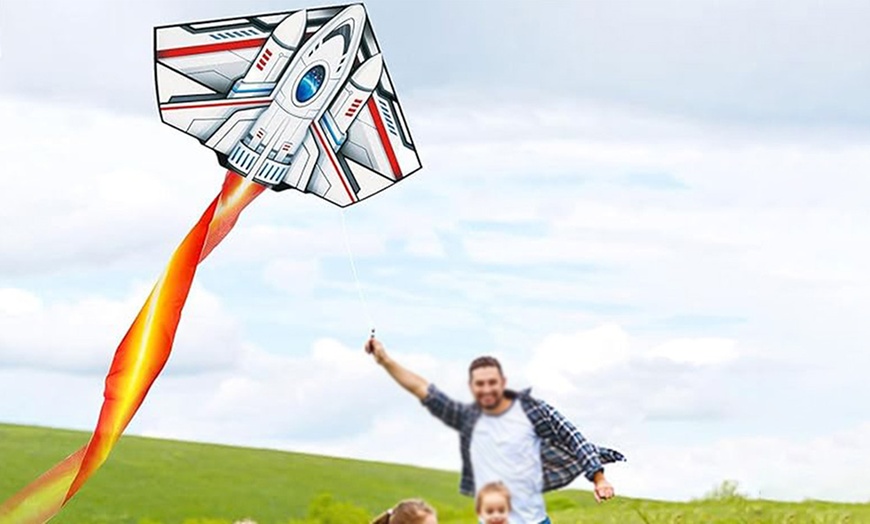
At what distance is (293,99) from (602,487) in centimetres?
363

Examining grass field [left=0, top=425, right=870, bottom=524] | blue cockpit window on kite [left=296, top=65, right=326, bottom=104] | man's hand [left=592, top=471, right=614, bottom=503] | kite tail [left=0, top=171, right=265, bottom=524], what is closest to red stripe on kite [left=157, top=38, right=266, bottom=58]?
blue cockpit window on kite [left=296, top=65, right=326, bottom=104]

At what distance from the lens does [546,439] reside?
8.62 m

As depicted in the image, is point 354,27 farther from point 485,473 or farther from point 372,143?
point 485,473

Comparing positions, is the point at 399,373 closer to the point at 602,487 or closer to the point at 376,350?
the point at 376,350

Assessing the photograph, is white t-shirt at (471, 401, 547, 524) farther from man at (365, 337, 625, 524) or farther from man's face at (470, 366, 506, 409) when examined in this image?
man's face at (470, 366, 506, 409)

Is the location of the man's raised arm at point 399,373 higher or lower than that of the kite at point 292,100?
lower

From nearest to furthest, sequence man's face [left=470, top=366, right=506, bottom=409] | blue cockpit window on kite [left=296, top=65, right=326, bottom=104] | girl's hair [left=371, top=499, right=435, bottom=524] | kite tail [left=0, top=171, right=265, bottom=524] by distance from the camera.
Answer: man's face [left=470, top=366, right=506, bottom=409] → girl's hair [left=371, top=499, right=435, bottom=524] → blue cockpit window on kite [left=296, top=65, right=326, bottom=104] → kite tail [left=0, top=171, right=265, bottom=524]

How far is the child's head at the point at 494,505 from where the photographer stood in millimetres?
8336

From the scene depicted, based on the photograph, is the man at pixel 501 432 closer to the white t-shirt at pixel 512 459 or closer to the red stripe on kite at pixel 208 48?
the white t-shirt at pixel 512 459

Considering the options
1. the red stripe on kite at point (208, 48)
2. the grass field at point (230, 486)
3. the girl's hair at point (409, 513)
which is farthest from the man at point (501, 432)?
the grass field at point (230, 486)

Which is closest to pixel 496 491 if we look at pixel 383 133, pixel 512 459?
pixel 512 459

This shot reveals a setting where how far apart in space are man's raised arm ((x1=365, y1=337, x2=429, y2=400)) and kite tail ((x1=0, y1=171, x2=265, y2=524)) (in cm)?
358

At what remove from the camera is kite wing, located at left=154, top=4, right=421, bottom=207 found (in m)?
11.0

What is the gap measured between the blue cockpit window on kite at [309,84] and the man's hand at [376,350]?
302 cm
